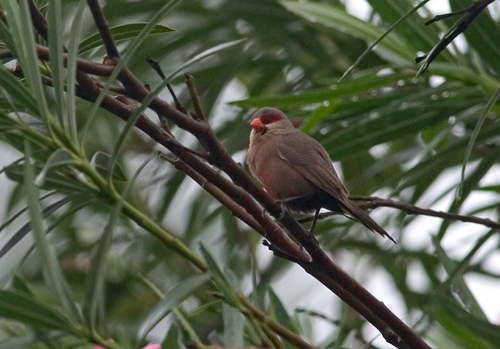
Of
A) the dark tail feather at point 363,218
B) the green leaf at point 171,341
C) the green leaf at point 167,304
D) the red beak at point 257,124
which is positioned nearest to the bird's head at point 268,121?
Answer: the red beak at point 257,124

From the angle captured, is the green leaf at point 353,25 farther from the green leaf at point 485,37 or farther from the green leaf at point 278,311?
the green leaf at point 278,311

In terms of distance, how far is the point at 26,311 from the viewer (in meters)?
1.41

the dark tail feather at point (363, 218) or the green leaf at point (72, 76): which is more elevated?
the dark tail feather at point (363, 218)

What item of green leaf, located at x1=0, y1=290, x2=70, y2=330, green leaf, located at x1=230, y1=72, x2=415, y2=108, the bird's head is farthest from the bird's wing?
green leaf, located at x1=0, y1=290, x2=70, y2=330

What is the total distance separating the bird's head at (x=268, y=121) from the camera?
3.20 meters

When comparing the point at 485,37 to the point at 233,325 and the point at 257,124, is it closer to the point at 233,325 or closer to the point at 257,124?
the point at 257,124

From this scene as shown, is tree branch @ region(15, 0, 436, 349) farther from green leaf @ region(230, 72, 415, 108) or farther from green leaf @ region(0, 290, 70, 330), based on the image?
green leaf @ region(230, 72, 415, 108)

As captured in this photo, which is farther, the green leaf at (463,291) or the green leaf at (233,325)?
the green leaf at (463,291)

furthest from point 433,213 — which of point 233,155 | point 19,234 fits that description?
point 233,155

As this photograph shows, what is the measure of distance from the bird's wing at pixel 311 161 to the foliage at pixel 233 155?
9 cm

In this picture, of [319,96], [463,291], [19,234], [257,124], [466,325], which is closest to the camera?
[19,234]

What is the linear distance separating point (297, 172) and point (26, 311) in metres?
1.55

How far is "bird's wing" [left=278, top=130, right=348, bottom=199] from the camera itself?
8.78ft

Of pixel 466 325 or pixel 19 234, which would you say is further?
pixel 466 325
